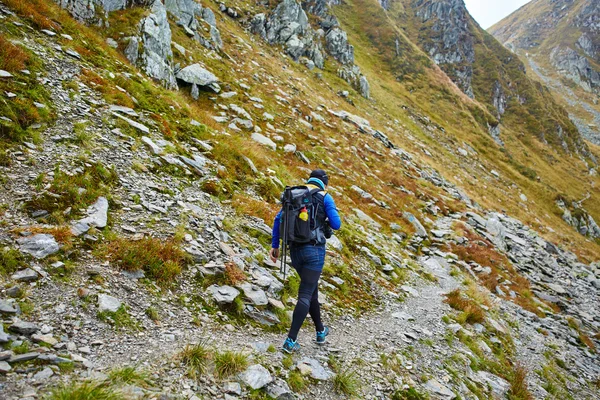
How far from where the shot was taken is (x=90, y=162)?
7.65 metres

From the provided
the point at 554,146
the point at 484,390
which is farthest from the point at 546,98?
the point at 484,390

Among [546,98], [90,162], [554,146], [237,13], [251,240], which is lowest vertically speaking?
[251,240]

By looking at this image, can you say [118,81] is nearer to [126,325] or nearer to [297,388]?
[126,325]

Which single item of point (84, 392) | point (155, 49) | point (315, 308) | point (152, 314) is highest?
point (155, 49)

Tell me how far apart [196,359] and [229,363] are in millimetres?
493

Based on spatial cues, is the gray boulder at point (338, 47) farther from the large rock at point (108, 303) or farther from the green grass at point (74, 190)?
the large rock at point (108, 303)

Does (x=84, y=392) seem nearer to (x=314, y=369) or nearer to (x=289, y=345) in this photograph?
(x=289, y=345)

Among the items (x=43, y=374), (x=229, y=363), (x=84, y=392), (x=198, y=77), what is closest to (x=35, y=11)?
(x=198, y=77)

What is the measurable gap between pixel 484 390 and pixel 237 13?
43622 millimetres

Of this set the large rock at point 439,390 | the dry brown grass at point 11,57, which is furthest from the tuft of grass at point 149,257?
the dry brown grass at point 11,57

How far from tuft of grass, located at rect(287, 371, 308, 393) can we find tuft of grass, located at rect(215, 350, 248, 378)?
32.5 inches

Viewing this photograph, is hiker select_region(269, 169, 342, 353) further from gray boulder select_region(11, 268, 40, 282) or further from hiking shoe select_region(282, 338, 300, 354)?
gray boulder select_region(11, 268, 40, 282)

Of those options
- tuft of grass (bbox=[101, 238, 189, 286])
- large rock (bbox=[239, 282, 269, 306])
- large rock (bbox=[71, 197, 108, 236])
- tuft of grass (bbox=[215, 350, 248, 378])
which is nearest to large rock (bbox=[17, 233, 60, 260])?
large rock (bbox=[71, 197, 108, 236])

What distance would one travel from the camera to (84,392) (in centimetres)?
328
